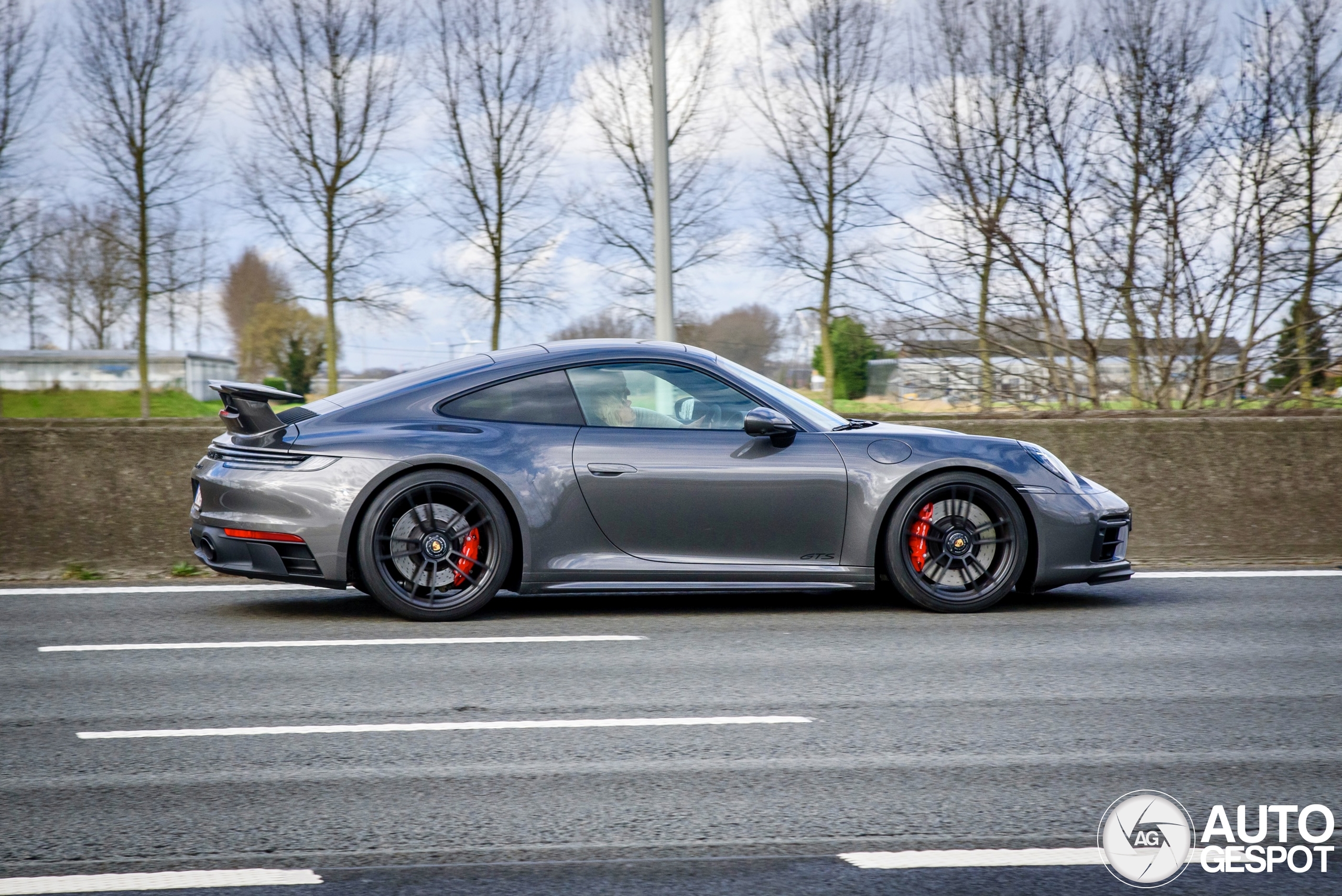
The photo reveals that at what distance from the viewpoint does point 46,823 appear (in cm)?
341

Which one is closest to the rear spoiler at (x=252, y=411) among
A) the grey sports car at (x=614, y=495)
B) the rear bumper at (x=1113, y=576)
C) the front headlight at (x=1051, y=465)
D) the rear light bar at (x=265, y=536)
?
the grey sports car at (x=614, y=495)

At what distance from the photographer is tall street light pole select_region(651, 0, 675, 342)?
10609 millimetres

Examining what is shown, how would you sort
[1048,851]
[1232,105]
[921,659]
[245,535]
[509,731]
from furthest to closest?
1. [1232,105]
2. [245,535]
3. [921,659]
4. [509,731]
5. [1048,851]

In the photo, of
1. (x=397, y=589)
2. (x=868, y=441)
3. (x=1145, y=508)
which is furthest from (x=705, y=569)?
(x=1145, y=508)

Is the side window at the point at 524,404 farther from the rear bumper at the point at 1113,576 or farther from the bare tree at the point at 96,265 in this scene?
the bare tree at the point at 96,265

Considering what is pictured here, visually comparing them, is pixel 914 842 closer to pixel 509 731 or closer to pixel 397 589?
pixel 509 731

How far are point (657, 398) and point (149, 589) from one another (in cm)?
334

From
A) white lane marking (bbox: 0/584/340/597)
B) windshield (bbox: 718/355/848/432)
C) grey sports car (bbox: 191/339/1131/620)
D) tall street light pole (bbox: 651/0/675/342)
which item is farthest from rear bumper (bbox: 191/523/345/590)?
tall street light pole (bbox: 651/0/675/342)

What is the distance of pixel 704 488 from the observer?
643 centimetres

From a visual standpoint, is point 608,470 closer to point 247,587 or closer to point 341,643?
point 341,643

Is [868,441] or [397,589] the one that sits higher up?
Result: [868,441]

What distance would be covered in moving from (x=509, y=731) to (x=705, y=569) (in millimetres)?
2194

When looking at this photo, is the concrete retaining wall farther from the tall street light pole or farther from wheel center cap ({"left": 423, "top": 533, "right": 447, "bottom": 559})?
wheel center cap ({"left": 423, "top": 533, "right": 447, "bottom": 559})

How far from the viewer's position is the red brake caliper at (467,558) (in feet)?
21.2
